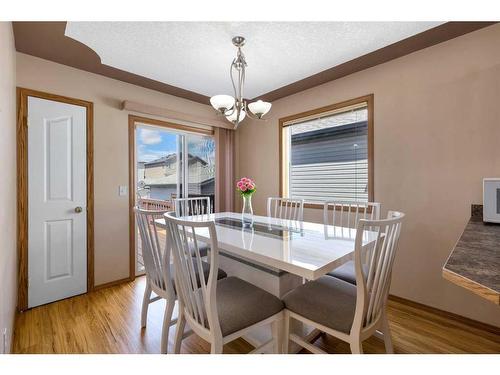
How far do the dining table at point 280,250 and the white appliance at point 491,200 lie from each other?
0.79 m

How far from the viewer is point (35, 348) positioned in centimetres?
169

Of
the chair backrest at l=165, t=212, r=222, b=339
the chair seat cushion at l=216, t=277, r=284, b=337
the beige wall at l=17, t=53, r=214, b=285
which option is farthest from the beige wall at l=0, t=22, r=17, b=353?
the chair seat cushion at l=216, t=277, r=284, b=337

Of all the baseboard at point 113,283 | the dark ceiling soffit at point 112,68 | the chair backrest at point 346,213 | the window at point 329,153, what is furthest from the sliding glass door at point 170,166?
the chair backrest at point 346,213

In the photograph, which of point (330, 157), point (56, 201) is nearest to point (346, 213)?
point (330, 157)

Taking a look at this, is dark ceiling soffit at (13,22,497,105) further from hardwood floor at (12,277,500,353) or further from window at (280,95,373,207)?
hardwood floor at (12,277,500,353)

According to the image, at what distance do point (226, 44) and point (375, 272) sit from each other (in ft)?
6.53

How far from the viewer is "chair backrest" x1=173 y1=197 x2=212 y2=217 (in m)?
2.79

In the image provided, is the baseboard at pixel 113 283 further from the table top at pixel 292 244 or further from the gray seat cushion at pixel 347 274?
the gray seat cushion at pixel 347 274

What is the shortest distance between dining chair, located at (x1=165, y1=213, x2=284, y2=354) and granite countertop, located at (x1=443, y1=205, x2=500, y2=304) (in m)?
0.86

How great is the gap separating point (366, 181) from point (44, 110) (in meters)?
3.24

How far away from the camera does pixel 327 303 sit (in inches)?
52.0

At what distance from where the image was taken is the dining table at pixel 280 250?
1191 millimetres

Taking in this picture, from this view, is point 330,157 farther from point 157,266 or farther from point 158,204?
point 158,204
